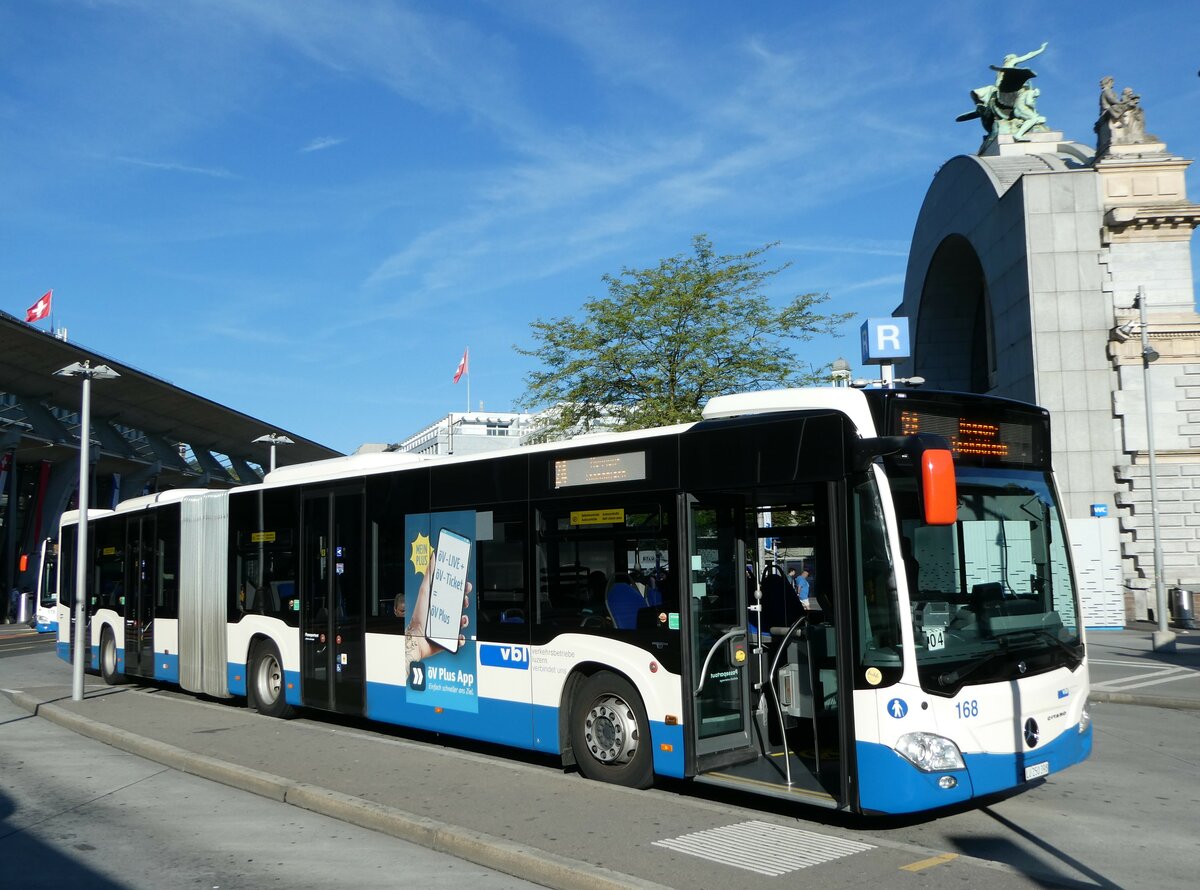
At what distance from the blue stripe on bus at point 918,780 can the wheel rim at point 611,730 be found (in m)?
2.34

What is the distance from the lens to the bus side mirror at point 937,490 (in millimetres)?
6500

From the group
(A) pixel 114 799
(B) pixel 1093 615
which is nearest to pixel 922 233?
(B) pixel 1093 615

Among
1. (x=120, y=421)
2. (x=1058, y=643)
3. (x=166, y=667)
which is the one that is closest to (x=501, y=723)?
(x=1058, y=643)

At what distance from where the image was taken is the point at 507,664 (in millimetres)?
10211

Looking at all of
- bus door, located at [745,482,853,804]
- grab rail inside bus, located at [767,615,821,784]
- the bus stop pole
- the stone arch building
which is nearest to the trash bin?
the stone arch building

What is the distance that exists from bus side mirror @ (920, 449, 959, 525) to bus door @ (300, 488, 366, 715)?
755 cm

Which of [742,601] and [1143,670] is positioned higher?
[742,601]

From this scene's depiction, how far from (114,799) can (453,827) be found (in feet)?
12.3

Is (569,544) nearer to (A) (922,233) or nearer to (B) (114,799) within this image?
(B) (114,799)

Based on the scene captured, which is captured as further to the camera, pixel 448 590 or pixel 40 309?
pixel 40 309

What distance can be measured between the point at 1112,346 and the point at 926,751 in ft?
89.5

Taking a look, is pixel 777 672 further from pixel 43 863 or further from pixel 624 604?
pixel 43 863

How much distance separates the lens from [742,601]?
8.95 m

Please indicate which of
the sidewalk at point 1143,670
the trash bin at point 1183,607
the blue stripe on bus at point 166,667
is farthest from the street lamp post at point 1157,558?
the blue stripe on bus at point 166,667
